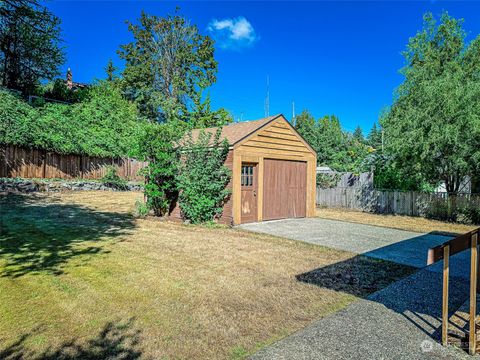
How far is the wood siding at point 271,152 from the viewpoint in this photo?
31.1 ft

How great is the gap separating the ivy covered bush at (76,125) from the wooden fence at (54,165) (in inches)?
15.3

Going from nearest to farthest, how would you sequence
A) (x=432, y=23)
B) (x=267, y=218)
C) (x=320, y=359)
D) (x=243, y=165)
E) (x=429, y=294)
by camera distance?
(x=320, y=359), (x=429, y=294), (x=243, y=165), (x=267, y=218), (x=432, y=23)

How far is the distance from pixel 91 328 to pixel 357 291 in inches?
134

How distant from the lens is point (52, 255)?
555cm

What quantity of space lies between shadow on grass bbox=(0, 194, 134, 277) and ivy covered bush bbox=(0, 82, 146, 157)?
548 centimetres

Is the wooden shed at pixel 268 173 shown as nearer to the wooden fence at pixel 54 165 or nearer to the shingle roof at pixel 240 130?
the shingle roof at pixel 240 130

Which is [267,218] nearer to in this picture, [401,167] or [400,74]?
[401,167]

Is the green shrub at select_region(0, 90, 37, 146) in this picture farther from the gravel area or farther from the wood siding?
the gravel area

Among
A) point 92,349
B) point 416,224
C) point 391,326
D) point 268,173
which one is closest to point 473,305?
point 391,326

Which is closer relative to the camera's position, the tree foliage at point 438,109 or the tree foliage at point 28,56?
the tree foliage at point 438,109

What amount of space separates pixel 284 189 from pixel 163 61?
27282 mm

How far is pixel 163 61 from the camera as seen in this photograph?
107 ft

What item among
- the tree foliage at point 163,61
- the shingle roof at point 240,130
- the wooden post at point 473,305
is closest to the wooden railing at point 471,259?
the wooden post at point 473,305

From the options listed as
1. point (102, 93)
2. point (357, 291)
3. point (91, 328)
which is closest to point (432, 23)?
point (357, 291)
